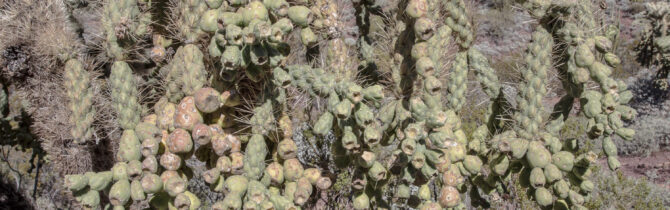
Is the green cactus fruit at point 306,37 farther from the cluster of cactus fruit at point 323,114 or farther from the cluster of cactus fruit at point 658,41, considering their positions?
the cluster of cactus fruit at point 658,41

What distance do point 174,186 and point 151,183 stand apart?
72mm

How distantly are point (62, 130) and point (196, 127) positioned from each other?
1948 mm

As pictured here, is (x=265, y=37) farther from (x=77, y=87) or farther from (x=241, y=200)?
(x=77, y=87)

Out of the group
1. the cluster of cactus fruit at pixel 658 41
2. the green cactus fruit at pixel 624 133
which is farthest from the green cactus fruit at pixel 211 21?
the cluster of cactus fruit at pixel 658 41

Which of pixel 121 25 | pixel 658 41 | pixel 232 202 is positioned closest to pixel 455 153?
pixel 232 202

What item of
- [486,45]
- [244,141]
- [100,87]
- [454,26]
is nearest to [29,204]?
[100,87]

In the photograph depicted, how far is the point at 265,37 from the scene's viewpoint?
1.50 m

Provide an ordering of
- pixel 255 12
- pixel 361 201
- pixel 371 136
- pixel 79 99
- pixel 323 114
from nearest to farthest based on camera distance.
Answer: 1. pixel 255 12
2. pixel 371 136
3. pixel 323 114
4. pixel 361 201
5. pixel 79 99

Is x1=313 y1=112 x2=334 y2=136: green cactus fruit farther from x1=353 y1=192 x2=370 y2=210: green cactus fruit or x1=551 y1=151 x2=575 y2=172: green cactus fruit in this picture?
x1=551 y1=151 x2=575 y2=172: green cactus fruit

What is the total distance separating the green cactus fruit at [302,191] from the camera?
74.8 inches

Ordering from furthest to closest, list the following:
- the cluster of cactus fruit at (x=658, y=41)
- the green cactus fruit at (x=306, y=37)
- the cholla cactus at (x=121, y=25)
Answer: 1. the cluster of cactus fruit at (x=658, y=41)
2. the cholla cactus at (x=121, y=25)
3. the green cactus fruit at (x=306, y=37)

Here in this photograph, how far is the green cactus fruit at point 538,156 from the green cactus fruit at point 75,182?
63.2 inches

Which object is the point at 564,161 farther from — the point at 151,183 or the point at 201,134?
the point at 151,183

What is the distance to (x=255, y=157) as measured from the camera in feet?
6.35
